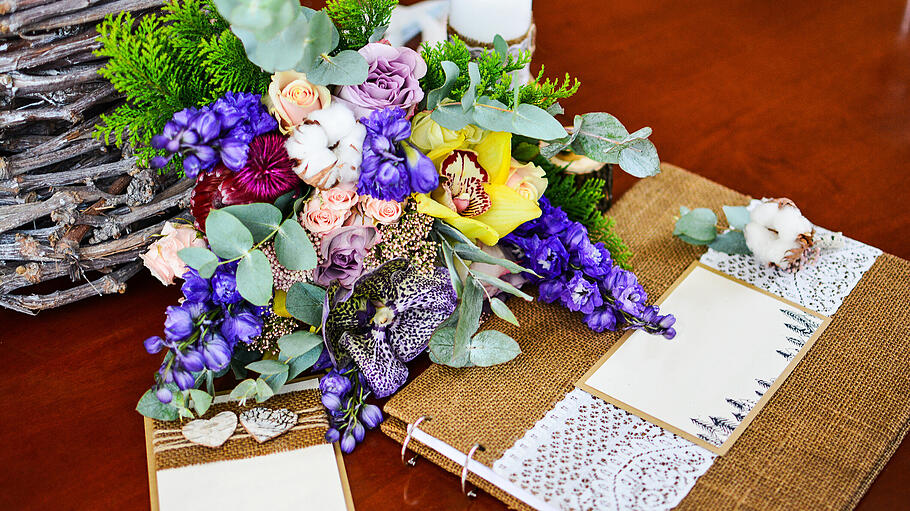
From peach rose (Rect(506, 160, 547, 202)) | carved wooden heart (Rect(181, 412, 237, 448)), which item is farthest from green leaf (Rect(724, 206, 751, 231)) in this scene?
carved wooden heart (Rect(181, 412, 237, 448))

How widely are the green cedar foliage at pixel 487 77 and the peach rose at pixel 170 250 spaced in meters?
0.25

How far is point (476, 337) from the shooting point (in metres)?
0.74

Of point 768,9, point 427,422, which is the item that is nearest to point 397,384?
point 427,422

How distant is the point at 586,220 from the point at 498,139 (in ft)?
0.53

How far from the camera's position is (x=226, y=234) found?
63 centimetres

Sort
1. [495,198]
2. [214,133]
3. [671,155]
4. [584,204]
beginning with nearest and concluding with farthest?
[214,133], [495,198], [584,204], [671,155]

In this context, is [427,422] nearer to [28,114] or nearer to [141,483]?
[141,483]

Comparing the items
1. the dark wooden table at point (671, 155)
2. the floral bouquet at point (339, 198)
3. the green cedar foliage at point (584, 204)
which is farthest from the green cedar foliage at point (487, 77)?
the dark wooden table at point (671, 155)

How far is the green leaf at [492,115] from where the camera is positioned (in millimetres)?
679

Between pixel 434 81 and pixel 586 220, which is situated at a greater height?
pixel 434 81

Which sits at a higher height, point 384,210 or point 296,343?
point 384,210

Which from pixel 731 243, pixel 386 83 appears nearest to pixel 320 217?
pixel 386 83

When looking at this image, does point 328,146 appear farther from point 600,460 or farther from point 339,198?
point 600,460

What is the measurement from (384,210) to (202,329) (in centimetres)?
18
